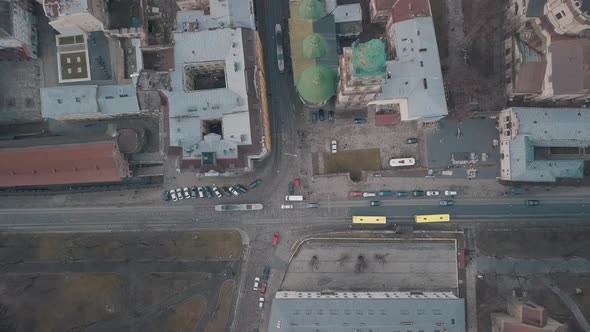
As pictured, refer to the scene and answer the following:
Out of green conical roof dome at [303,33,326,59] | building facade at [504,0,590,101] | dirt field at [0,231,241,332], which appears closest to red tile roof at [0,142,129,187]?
dirt field at [0,231,241,332]

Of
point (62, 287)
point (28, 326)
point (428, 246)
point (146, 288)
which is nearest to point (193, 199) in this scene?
point (146, 288)

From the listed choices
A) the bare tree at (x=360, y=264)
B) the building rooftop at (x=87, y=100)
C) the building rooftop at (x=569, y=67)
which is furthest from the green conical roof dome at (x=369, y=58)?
the building rooftop at (x=87, y=100)

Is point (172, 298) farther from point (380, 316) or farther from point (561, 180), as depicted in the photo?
point (561, 180)

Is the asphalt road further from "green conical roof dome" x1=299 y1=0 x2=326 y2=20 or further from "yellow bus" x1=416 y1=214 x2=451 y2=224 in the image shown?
"green conical roof dome" x1=299 y1=0 x2=326 y2=20

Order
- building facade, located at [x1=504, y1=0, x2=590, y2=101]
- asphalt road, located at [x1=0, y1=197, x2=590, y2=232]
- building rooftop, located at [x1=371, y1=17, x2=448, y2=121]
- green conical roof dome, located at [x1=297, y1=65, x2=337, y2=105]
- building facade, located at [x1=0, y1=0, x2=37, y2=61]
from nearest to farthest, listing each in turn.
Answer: green conical roof dome, located at [x1=297, y1=65, x2=337, y2=105] < building facade, located at [x1=504, y1=0, x2=590, y2=101] < building rooftop, located at [x1=371, y1=17, x2=448, y2=121] < building facade, located at [x1=0, y1=0, x2=37, y2=61] < asphalt road, located at [x1=0, y1=197, x2=590, y2=232]

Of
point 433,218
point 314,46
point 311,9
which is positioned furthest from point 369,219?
point 311,9

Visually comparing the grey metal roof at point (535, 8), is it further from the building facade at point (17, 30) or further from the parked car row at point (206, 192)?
the building facade at point (17, 30)
